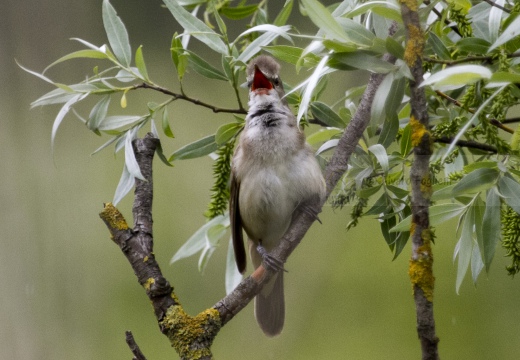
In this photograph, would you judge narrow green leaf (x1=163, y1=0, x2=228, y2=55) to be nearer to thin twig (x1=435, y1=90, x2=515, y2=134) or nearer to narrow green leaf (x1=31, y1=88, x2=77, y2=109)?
narrow green leaf (x1=31, y1=88, x2=77, y2=109)

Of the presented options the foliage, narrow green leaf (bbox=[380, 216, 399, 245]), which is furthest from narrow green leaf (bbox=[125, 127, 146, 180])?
narrow green leaf (bbox=[380, 216, 399, 245])

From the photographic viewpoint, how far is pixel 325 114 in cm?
96

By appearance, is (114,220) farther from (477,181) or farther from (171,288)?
(477,181)

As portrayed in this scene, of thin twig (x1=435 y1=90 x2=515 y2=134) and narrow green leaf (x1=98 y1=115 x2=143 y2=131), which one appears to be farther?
A: narrow green leaf (x1=98 y1=115 x2=143 y2=131)

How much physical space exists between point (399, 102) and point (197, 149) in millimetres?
435

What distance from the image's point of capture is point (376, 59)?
2.29 feet

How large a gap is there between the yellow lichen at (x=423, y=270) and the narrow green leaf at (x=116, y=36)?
549mm

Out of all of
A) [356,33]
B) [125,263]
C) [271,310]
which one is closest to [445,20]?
[356,33]

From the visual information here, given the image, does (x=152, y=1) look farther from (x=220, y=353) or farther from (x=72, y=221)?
(x=220, y=353)

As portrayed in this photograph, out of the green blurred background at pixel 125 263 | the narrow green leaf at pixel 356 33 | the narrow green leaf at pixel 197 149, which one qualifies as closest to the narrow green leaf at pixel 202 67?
the narrow green leaf at pixel 197 149

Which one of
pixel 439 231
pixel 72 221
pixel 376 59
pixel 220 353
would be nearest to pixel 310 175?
pixel 376 59

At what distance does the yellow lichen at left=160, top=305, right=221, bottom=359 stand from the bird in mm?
313

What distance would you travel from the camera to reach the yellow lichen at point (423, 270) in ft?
2.21

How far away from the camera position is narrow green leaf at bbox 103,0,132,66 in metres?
1.04
